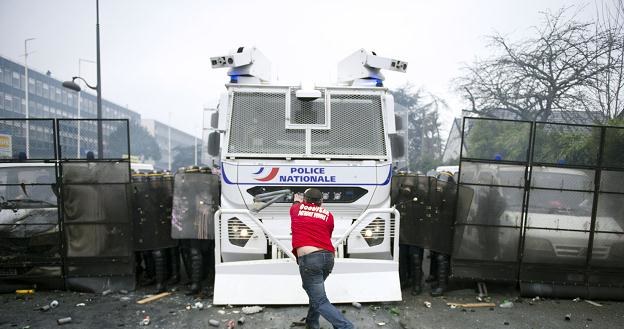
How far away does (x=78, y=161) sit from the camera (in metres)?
6.34

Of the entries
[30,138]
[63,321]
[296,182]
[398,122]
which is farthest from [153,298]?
[398,122]

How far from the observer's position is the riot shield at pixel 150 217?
6543mm

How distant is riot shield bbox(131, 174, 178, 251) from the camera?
6543mm

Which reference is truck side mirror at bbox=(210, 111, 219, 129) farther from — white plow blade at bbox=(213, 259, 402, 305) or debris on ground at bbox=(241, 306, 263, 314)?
debris on ground at bbox=(241, 306, 263, 314)

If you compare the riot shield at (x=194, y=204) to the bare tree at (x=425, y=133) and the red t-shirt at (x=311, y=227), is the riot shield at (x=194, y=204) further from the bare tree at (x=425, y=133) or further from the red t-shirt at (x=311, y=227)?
the bare tree at (x=425, y=133)

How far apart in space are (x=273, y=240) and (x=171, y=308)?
1.81 meters

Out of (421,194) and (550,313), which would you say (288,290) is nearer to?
(421,194)

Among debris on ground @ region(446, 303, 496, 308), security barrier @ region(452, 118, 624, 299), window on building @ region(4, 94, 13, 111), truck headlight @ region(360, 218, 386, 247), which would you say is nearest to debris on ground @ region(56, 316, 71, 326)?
Answer: truck headlight @ region(360, 218, 386, 247)

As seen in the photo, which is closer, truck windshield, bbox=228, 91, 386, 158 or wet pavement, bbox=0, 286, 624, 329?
wet pavement, bbox=0, 286, 624, 329

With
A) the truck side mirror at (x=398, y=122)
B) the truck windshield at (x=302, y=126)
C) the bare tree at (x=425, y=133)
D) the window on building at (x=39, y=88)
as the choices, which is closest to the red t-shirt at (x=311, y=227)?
the truck windshield at (x=302, y=126)

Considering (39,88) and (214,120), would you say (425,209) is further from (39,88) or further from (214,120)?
(39,88)

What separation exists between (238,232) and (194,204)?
3.47ft

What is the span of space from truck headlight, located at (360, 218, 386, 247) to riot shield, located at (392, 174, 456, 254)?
883 mm

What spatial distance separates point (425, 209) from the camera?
6562 millimetres
